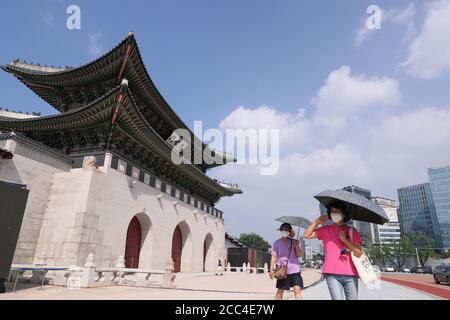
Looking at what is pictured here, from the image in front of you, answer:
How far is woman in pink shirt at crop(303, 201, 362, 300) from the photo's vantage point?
138 inches

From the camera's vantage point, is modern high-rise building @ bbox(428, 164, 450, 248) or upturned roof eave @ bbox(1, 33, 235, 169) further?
modern high-rise building @ bbox(428, 164, 450, 248)

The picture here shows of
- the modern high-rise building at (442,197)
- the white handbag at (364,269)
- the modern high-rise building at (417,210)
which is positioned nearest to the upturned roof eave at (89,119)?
the white handbag at (364,269)

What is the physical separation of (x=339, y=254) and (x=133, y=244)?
14705 mm

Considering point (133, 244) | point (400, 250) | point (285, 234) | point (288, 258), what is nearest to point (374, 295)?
point (288, 258)

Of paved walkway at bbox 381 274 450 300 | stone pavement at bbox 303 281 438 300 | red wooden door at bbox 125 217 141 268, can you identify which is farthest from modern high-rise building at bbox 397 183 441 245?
red wooden door at bbox 125 217 141 268

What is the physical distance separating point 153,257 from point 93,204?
5.91m

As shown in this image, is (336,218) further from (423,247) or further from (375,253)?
(375,253)

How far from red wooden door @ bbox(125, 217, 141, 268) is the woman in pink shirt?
1399cm

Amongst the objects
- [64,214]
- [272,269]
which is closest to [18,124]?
[64,214]

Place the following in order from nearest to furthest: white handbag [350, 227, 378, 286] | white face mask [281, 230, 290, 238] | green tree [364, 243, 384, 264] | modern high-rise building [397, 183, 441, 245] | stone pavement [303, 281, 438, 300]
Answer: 1. white handbag [350, 227, 378, 286]
2. white face mask [281, 230, 290, 238]
3. stone pavement [303, 281, 438, 300]
4. green tree [364, 243, 384, 264]
5. modern high-rise building [397, 183, 441, 245]

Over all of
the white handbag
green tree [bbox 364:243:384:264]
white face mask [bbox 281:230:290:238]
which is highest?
green tree [bbox 364:243:384:264]

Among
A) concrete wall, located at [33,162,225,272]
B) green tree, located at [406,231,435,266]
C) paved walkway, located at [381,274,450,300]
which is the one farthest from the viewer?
green tree, located at [406,231,435,266]

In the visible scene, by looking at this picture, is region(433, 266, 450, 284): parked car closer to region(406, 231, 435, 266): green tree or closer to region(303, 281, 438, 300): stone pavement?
region(303, 281, 438, 300): stone pavement

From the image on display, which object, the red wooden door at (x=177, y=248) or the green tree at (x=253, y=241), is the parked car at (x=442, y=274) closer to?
the red wooden door at (x=177, y=248)
